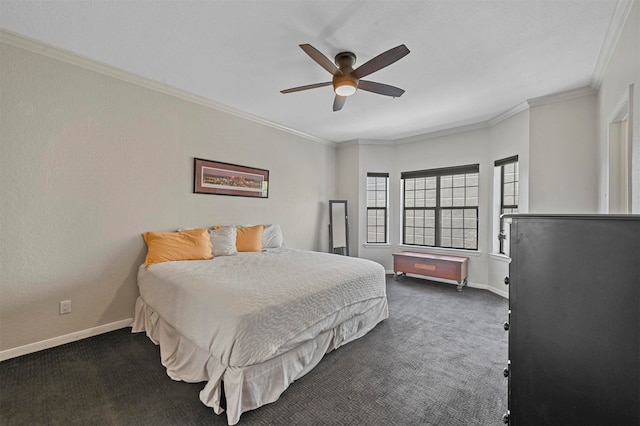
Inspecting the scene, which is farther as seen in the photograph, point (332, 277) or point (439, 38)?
point (332, 277)

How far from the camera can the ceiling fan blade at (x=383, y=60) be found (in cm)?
193

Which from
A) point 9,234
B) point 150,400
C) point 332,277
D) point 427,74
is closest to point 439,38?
point 427,74

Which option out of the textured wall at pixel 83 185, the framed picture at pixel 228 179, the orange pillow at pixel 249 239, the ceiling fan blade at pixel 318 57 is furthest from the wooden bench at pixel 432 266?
the ceiling fan blade at pixel 318 57

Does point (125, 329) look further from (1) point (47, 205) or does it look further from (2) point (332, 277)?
(2) point (332, 277)

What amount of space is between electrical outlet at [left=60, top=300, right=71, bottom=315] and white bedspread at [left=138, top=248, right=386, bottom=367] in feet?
1.90

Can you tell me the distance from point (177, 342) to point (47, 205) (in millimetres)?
1740

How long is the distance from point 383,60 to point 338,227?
361 centimetres

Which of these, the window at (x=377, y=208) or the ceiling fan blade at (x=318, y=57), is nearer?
the ceiling fan blade at (x=318, y=57)

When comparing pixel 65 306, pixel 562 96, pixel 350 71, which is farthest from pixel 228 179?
pixel 562 96

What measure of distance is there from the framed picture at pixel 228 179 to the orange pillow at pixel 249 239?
58 cm

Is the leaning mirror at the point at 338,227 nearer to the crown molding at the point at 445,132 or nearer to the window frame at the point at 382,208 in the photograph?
the window frame at the point at 382,208

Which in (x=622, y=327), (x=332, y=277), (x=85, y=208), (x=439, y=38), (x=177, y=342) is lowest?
(x=177, y=342)

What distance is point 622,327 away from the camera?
2.70 feet

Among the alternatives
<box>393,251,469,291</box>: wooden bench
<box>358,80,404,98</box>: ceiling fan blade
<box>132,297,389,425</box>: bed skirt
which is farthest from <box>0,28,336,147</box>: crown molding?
<box>393,251,469,291</box>: wooden bench
